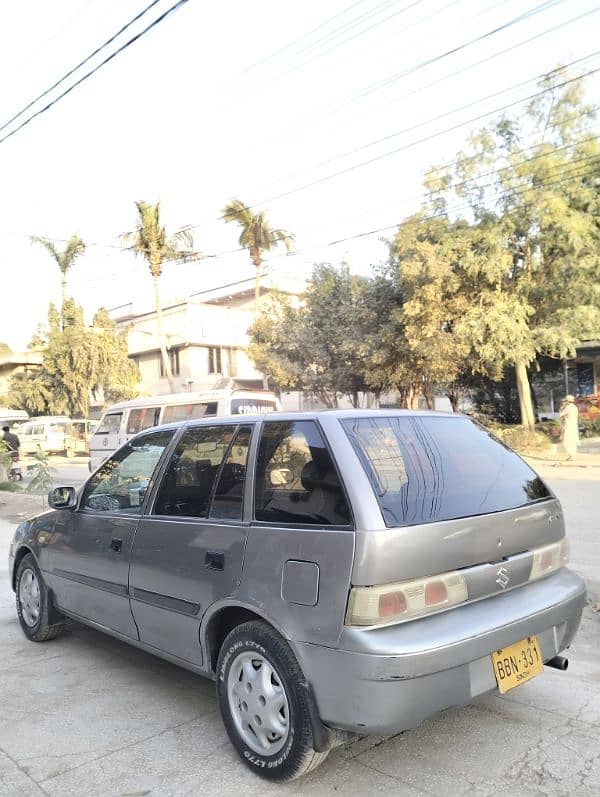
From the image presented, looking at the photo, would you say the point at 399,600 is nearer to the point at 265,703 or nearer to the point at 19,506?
the point at 265,703

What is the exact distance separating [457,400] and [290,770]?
29000 millimetres

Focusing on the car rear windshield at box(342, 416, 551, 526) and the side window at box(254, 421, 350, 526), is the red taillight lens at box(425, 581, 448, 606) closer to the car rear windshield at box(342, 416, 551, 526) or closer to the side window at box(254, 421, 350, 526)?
the car rear windshield at box(342, 416, 551, 526)

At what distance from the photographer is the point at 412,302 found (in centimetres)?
2089

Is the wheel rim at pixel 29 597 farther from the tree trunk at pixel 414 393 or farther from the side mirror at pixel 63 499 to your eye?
the tree trunk at pixel 414 393

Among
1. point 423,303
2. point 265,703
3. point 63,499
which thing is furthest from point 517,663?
point 423,303

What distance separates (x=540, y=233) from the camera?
20.5 metres

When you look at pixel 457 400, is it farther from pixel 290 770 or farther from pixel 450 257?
pixel 290 770

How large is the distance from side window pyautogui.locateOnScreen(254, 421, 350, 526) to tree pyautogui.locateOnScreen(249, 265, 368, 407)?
20.7 m

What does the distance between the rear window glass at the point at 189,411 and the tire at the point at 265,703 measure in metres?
12.0

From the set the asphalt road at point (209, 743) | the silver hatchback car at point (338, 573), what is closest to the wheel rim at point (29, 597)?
the asphalt road at point (209, 743)

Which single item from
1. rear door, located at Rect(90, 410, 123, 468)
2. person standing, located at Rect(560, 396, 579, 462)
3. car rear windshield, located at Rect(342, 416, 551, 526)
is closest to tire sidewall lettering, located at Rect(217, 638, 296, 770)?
car rear windshield, located at Rect(342, 416, 551, 526)

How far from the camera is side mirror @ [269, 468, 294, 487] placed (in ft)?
10.8

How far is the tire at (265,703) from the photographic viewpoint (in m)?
2.91

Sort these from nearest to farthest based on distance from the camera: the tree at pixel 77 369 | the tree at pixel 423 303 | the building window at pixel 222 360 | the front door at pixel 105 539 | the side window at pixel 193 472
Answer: the side window at pixel 193 472 < the front door at pixel 105 539 < the tree at pixel 423 303 < the tree at pixel 77 369 < the building window at pixel 222 360
